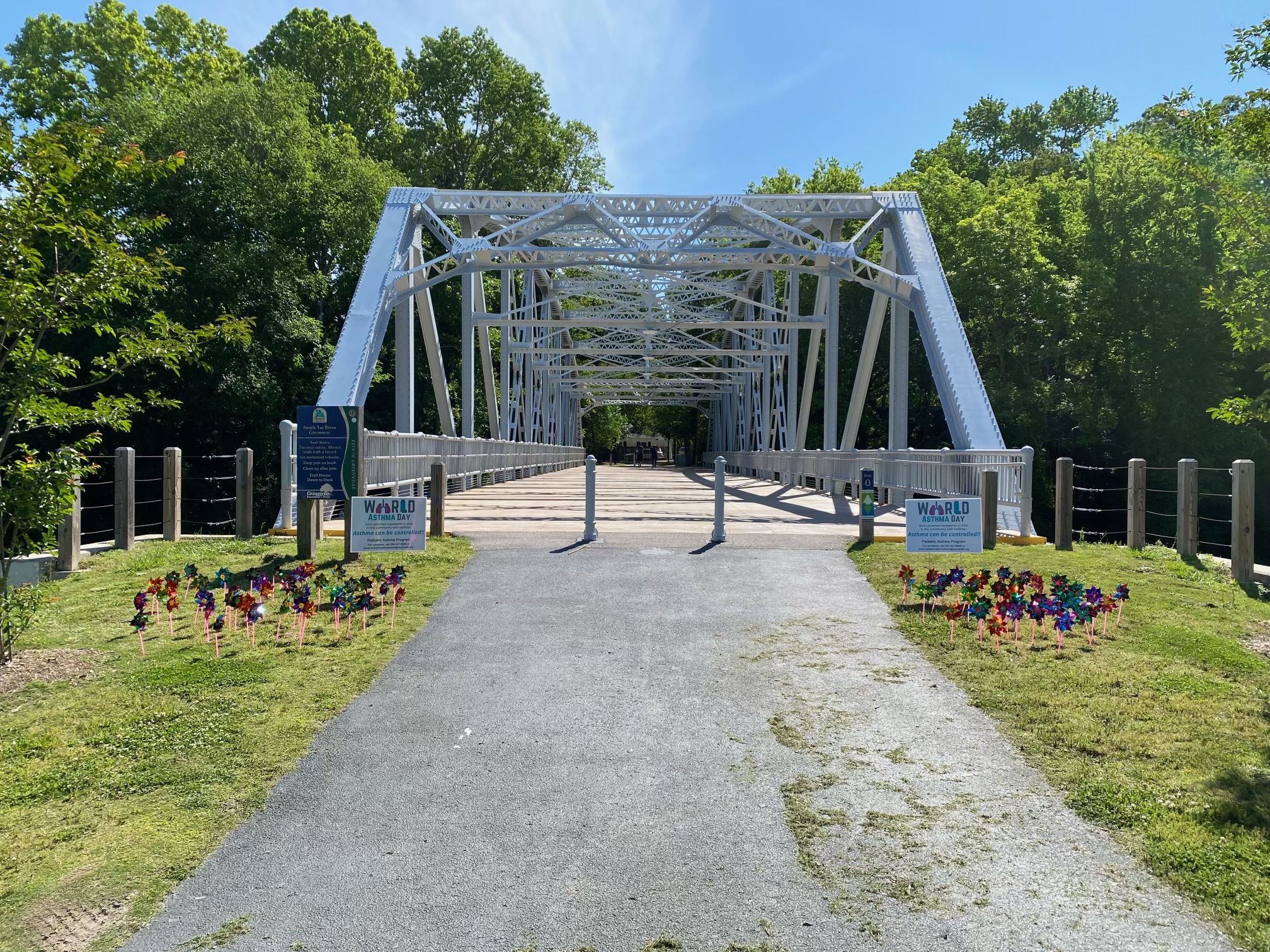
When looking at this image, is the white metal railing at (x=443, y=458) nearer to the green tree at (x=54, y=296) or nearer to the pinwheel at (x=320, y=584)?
the pinwheel at (x=320, y=584)

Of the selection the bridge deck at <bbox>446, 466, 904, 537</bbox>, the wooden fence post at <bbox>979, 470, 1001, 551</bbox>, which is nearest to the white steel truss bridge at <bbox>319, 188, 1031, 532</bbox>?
the wooden fence post at <bbox>979, 470, 1001, 551</bbox>

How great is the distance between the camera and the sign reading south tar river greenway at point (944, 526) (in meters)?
8.38

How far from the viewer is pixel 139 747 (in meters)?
4.48

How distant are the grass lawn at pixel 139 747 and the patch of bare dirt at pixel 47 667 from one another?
8cm

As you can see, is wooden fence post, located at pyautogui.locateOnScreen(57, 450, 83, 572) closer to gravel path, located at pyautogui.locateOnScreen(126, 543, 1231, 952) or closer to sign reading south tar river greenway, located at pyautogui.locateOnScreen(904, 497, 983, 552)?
gravel path, located at pyautogui.locateOnScreen(126, 543, 1231, 952)

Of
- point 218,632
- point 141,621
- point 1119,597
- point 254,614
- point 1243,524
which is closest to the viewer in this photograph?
point 141,621

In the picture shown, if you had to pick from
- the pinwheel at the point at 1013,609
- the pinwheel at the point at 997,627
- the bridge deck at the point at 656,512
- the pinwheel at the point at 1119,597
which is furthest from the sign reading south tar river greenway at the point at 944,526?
the bridge deck at the point at 656,512

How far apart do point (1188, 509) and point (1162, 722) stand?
6.64m

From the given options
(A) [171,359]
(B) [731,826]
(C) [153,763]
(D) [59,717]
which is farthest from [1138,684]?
(A) [171,359]

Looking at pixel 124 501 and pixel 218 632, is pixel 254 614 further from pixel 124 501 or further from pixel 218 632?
pixel 124 501

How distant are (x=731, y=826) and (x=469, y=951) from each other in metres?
1.25

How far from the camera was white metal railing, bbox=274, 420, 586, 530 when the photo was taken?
1159 cm

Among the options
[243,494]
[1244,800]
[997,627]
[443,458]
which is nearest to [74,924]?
[1244,800]

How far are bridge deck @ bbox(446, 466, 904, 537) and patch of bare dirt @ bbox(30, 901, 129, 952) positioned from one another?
8189mm
